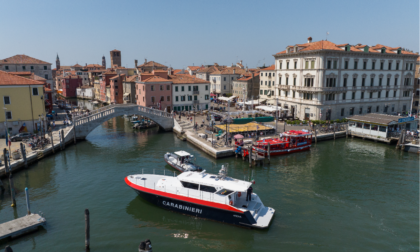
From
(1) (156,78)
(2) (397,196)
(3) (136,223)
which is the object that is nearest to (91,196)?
(3) (136,223)

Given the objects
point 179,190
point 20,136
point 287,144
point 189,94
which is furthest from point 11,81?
point 287,144

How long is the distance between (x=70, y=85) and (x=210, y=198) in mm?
103998

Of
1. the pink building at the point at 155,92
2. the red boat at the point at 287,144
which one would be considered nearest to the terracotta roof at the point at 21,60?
the pink building at the point at 155,92

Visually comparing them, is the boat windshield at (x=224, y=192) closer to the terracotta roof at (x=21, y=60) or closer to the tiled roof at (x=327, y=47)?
the tiled roof at (x=327, y=47)

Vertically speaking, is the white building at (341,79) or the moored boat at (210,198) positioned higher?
the white building at (341,79)

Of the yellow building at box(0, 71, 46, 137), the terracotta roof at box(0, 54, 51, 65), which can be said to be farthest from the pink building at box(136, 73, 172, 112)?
the terracotta roof at box(0, 54, 51, 65)

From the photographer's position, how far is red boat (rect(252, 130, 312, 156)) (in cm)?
3312

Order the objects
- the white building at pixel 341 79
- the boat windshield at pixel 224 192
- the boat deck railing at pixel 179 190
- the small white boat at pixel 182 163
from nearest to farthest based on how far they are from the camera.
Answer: the boat deck railing at pixel 179 190, the boat windshield at pixel 224 192, the small white boat at pixel 182 163, the white building at pixel 341 79

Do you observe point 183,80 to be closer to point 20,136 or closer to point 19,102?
point 19,102

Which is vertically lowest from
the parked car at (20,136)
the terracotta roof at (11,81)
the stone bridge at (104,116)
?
the parked car at (20,136)

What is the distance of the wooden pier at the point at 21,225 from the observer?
1659 centimetres

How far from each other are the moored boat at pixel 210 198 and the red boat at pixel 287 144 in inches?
510

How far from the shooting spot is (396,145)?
3825cm

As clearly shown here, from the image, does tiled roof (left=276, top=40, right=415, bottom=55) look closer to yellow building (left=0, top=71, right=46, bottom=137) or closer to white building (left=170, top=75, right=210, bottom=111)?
white building (left=170, top=75, right=210, bottom=111)
